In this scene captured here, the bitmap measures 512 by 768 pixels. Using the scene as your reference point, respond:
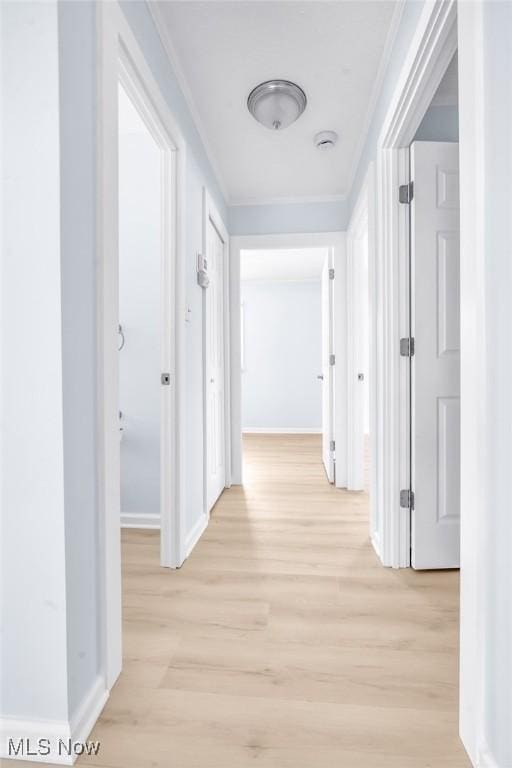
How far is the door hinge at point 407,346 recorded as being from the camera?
1.88 metres

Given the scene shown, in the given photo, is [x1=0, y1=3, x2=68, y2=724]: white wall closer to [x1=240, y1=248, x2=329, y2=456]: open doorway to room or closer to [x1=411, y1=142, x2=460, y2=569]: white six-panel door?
[x1=411, y1=142, x2=460, y2=569]: white six-panel door

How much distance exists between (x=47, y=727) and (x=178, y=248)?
1.76 metres

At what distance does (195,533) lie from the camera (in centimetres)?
221

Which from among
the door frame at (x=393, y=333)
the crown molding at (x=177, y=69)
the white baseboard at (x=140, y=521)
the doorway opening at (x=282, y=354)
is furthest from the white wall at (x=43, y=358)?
the doorway opening at (x=282, y=354)

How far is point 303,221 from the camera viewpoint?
3.32m

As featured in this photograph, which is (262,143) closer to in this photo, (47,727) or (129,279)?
(129,279)

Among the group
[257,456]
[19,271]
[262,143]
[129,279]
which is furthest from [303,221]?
[19,271]

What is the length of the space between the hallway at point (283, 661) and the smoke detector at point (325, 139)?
7.66ft

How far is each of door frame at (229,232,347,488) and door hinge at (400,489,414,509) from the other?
1303mm

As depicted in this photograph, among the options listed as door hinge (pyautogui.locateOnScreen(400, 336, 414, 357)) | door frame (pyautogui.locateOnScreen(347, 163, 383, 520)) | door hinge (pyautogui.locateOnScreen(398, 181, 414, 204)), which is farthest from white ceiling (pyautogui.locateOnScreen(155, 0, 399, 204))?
door hinge (pyautogui.locateOnScreen(400, 336, 414, 357))

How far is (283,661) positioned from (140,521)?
4.71 ft

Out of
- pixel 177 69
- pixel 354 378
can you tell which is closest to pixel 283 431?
pixel 354 378

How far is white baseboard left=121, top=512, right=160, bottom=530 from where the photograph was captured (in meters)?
2.48
